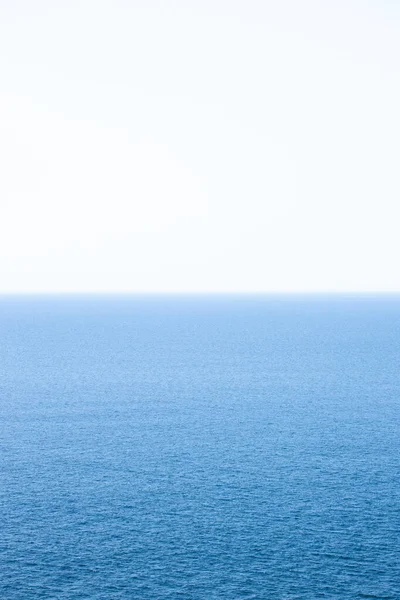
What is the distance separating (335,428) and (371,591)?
46648mm

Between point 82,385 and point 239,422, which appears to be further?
point 82,385

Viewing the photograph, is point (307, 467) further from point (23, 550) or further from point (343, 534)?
point (23, 550)

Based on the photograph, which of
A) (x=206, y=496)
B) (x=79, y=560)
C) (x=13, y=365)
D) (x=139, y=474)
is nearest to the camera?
(x=79, y=560)

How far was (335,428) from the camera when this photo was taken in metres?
97.4

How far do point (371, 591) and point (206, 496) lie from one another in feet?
72.6

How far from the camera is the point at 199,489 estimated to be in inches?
2832

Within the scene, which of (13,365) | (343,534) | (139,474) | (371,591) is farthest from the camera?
(13,365)

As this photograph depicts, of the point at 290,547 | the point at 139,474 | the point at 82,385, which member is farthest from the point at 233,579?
the point at 82,385

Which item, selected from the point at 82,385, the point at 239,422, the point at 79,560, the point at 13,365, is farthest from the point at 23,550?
the point at 13,365

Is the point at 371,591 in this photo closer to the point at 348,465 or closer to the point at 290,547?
the point at 290,547

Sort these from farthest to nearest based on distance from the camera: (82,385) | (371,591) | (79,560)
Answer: (82,385) → (79,560) → (371,591)

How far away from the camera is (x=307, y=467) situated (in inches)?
3135

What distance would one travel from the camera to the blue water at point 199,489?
53.7m

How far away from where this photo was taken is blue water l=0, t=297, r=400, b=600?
53656 millimetres
